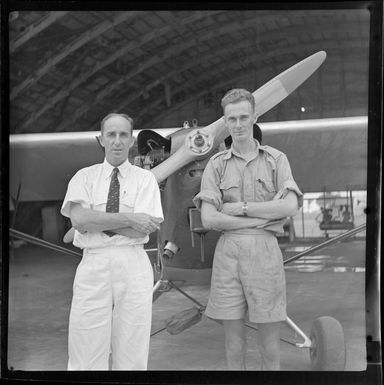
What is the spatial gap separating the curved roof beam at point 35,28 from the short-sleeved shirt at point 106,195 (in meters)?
1.01

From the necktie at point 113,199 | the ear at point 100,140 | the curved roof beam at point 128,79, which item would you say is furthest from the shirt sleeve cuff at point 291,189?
the ear at point 100,140

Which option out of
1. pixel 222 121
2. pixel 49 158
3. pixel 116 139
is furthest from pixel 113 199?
pixel 222 121

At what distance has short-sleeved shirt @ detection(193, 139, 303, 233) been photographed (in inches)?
134

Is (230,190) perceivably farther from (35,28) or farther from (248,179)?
(35,28)

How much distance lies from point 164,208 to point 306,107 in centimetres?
123

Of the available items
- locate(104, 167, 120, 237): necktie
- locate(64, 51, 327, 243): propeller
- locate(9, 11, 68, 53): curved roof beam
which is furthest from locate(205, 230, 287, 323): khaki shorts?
locate(9, 11, 68, 53): curved roof beam

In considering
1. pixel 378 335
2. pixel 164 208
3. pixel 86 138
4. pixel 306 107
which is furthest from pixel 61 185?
pixel 378 335

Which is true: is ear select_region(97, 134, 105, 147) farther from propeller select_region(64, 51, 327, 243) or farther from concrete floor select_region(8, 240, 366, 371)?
concrete floor select_region(8, 240, 366, 371)

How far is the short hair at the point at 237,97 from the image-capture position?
346cm

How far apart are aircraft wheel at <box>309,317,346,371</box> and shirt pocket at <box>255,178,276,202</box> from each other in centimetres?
91

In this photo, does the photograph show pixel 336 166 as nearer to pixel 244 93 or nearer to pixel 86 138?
pixel 244 93

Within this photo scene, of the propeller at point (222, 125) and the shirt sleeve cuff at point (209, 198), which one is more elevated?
the propeller at point (222, 125)

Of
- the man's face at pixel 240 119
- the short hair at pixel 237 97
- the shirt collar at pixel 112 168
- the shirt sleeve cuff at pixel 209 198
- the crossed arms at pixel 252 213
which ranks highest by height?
the short hair at pixel 237 97

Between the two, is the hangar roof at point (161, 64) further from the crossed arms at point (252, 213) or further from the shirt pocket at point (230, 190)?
the crossed arms at point (252, 213)
